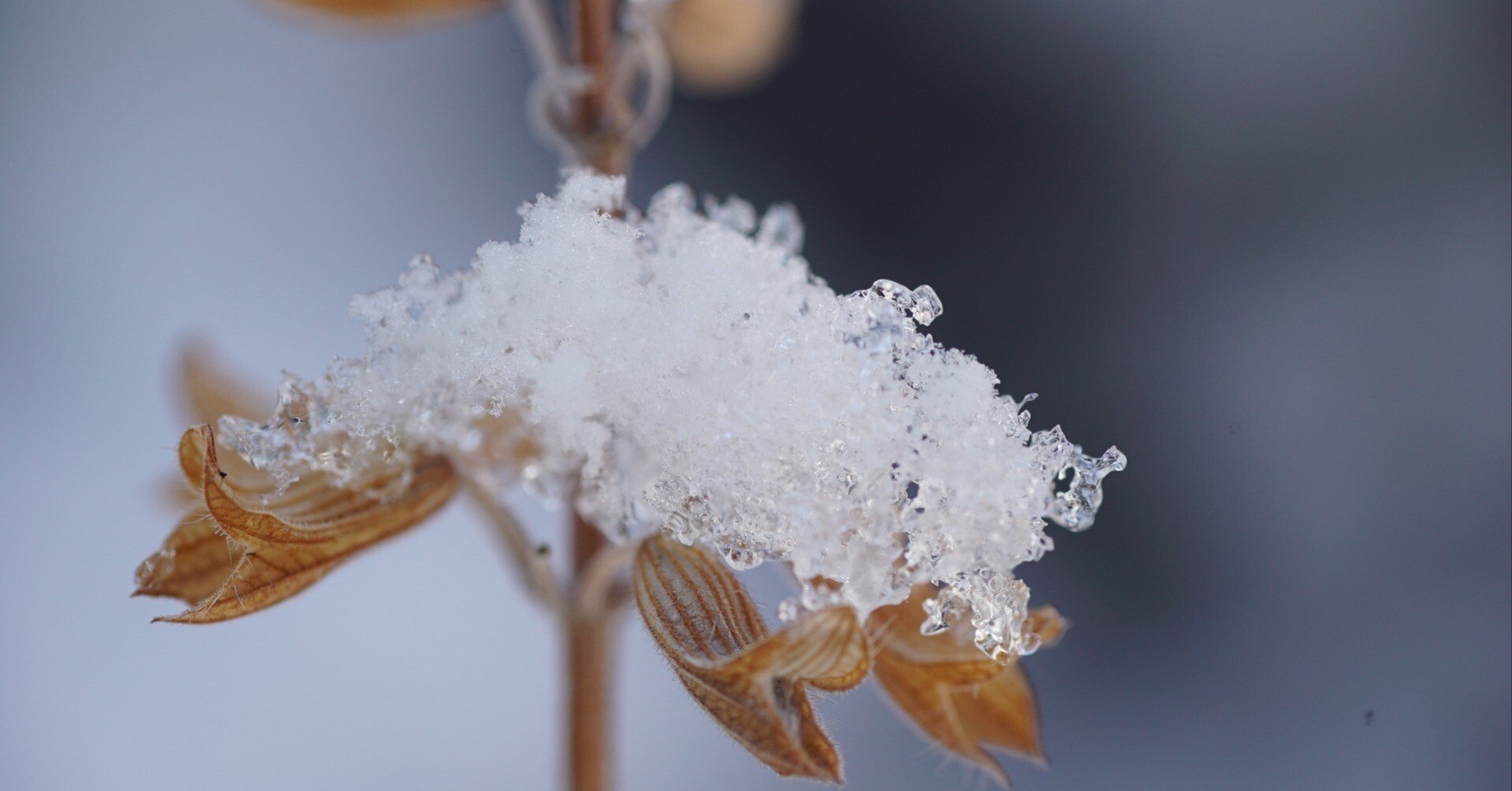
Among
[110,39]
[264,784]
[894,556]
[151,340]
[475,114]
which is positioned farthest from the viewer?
[475,114]

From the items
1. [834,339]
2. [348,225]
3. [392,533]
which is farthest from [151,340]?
[834,339]

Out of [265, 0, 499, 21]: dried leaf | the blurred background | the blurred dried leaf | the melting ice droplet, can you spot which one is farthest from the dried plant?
the blurred background

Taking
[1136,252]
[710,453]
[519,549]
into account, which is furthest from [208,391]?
[1136,252]

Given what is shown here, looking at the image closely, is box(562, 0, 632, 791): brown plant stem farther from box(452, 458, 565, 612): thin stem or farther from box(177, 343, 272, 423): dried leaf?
box(177, 343, 272, 423): dried leaf

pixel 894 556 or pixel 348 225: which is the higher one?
pixel 348 225

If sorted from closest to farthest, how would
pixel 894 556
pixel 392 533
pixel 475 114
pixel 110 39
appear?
pixel 894 556, pixel 392 533, pixel 110 39, pixel 475 114

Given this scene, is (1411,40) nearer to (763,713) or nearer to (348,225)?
(348,225)

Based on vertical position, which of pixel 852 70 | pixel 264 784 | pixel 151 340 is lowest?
pixel 264 784
